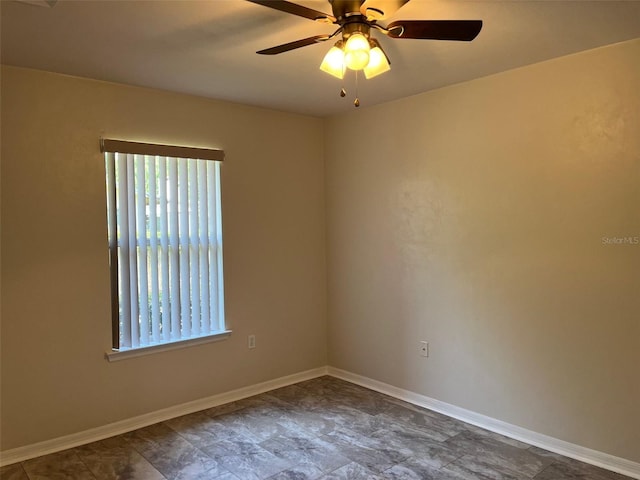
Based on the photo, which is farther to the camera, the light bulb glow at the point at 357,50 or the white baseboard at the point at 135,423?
the white baseboard at the point at 135,423

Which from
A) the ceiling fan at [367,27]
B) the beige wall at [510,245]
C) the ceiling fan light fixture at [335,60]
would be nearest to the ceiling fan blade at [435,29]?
the ceiling fan at [367,27]

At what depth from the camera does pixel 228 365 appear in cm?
387

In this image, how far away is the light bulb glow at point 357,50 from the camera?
1923 millimetres

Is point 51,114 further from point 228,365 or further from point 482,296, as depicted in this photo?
point 482,296

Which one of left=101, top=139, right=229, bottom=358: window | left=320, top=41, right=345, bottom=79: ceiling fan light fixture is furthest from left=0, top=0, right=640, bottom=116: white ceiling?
Answer: left=101, top=139, right=229, bottom=358: window

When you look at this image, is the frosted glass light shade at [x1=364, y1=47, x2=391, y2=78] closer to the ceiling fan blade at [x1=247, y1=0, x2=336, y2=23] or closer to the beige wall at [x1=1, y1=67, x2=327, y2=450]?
the ceiling fan blade at [x1=247, y1=0, x2=336, y2=23]

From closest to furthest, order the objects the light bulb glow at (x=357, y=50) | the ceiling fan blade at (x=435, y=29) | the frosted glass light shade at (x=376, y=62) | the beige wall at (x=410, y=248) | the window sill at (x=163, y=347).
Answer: the ceiling fan blade at (x=435, y=29) → the light bulb glow at (x=357, y=50) → the frosted glass light shade at (x=376, y=62) → the beige wall at (x=410, y=248) → the window sill at (x=163, y=347)

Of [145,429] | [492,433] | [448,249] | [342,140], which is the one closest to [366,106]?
[342,140]

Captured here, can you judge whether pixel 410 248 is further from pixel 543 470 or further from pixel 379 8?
pixel 379 8

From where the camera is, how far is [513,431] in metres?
3.13

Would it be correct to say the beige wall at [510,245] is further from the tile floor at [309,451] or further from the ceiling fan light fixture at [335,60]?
the ceiling fan light fixture at [335,60]

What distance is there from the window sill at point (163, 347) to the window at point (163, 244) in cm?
1

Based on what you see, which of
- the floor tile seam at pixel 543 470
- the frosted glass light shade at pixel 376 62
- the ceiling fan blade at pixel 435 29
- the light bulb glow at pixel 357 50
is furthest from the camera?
the floor tile seam at pixel 543 470

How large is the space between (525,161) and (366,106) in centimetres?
147
